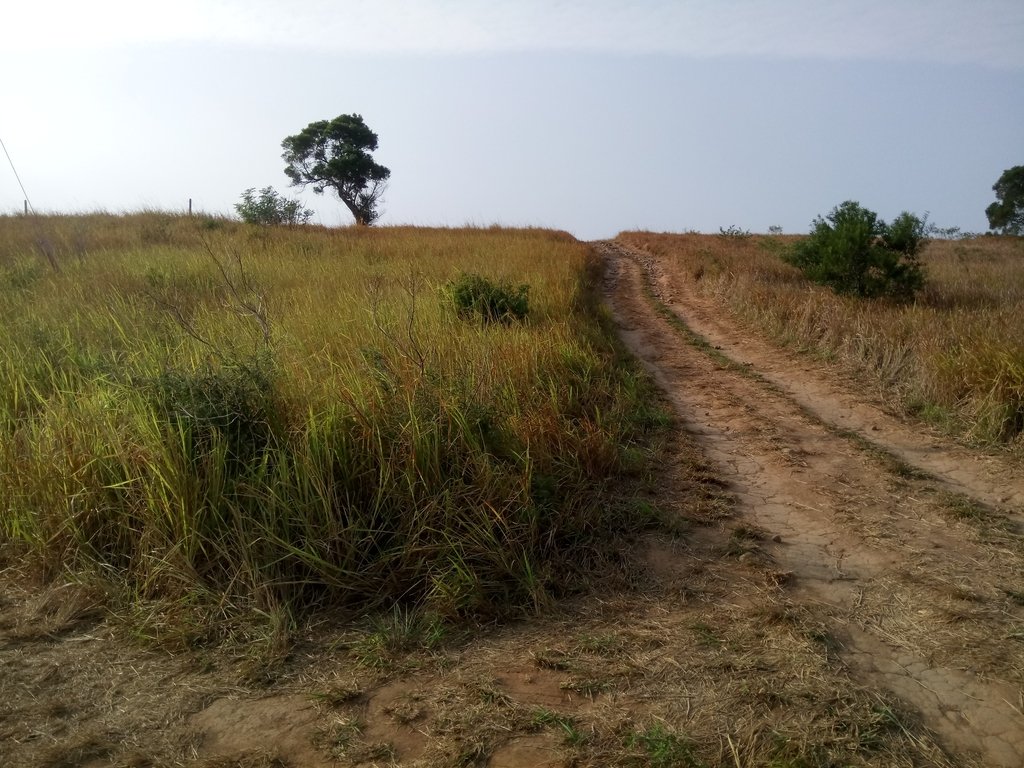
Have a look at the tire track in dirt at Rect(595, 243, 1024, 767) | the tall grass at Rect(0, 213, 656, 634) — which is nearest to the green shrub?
the tall grass at Rect(0, 213, 656, 634)

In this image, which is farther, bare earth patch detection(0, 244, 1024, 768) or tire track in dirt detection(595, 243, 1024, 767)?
tire track in dirt detection(595, 243, 1024, 767)

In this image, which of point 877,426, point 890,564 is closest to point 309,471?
point 890,564

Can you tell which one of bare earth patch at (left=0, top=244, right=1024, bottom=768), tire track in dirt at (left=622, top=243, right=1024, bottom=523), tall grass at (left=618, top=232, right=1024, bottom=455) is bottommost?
bare earth patch at (left=0, top=244, right=1024, bottom=768)

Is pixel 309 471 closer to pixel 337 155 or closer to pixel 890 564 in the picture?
pixel 890 564

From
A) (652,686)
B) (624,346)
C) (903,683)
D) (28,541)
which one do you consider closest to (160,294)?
(28,541)

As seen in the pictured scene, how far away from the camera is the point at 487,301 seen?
768 centimetres

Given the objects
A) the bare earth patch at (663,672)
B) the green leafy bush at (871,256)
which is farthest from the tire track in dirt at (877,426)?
the green leafy bush at (871,256)

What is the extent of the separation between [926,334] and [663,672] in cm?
591

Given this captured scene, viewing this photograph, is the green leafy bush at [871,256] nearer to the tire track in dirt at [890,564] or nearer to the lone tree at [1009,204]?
the tire track in dirt at [890,564]

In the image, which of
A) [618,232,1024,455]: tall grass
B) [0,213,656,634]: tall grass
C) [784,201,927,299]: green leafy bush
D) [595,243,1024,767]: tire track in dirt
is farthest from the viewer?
[784,201,927,299]: green leafy bush

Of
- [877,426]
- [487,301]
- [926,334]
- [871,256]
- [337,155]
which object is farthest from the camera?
[337,155]

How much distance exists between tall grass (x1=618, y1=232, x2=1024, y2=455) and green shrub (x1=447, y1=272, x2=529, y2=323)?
366 cm

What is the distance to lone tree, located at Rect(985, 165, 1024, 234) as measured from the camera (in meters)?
→ 34.5

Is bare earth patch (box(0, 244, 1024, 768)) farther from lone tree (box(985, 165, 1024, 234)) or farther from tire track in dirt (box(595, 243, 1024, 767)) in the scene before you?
lone tree (box(985, 165, 1024, 234))
